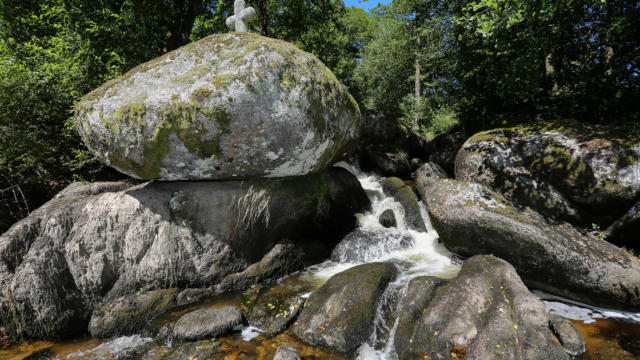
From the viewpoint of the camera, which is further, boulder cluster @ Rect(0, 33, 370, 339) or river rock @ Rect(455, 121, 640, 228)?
river rock @ Rect(455, 121, 640, 228)

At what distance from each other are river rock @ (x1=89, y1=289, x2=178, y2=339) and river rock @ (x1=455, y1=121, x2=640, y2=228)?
8.23 meters

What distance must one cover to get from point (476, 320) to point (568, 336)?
1376mm

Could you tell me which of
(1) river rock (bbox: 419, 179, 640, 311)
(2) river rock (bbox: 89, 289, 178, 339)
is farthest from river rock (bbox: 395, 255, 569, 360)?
(2) river rock (bbox: 89, 289, 178, 339)

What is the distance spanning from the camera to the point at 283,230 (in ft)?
22.1

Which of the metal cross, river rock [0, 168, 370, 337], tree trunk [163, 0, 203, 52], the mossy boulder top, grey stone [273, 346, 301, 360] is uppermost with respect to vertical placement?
tree trunk [163, 0, 203, 52]

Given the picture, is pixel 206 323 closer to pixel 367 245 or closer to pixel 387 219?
pixel 367 245

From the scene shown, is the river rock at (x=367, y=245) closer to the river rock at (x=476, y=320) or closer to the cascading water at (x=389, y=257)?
the cascading water at (x=389, y=257)

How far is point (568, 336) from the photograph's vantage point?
362 cm

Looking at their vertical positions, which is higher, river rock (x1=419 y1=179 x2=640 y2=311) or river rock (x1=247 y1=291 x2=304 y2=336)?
river rock (x1=419 y1=179 x2=640 y2=311)

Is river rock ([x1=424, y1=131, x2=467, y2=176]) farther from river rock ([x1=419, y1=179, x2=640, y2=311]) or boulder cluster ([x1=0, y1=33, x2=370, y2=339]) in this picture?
boulder cluster ([x1=0, y1=33, x2=370, y2=339])

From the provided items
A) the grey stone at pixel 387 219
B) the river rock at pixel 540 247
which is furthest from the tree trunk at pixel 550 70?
the grey stone at pixel 387 219

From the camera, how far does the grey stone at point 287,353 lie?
3.77 meters

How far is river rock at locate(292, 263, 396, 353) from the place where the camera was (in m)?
4.06

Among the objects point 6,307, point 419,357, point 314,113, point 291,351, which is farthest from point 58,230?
point 419,357
